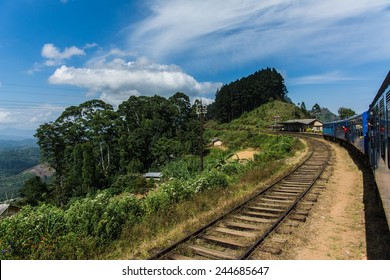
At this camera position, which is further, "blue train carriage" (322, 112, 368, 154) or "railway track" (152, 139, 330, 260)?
"blue train carriage" (322, 112, 368, 154)

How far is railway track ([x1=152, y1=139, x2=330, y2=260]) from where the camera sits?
666cm

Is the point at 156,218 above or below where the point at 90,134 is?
below

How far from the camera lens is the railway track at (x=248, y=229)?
21.8ft

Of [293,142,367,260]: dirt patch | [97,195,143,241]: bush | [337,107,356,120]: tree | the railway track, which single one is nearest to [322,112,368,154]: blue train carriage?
[293,142,367,260]: dirt patch

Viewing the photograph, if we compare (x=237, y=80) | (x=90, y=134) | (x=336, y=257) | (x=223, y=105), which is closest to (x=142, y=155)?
(x=90, y=134)

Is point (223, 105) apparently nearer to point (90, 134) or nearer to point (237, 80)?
point (237, 80)

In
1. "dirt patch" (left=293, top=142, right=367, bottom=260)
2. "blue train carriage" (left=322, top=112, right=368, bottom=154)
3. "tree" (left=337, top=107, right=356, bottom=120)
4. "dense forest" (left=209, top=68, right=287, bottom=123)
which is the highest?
"dense forest" (left=209, top=68, right=287, bottom=123)

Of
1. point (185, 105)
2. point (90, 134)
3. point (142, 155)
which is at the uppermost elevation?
point (185, 105)

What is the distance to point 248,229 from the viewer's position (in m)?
8.17

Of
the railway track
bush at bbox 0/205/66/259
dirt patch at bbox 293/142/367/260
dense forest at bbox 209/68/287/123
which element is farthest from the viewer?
dense forest at bbox 209/68/287/123

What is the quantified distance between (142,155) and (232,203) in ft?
170

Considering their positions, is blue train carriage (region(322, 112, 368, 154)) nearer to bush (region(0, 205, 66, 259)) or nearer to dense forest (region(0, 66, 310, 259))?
dense forest (region(0, 66, 310, 259))

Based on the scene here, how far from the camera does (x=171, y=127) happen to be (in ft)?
230

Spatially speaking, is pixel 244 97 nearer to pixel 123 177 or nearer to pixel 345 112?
pixel 345 112
